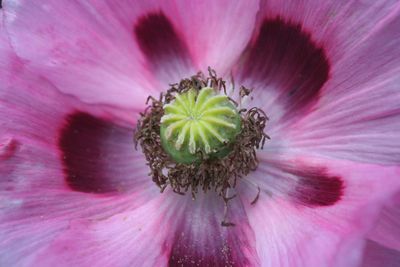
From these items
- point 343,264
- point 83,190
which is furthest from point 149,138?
point 343,264

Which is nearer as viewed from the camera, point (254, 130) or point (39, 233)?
point (39, 233)

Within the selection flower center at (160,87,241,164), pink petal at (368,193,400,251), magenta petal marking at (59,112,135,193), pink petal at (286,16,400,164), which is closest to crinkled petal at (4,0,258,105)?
magenta petal marking at (59,112,135,193)

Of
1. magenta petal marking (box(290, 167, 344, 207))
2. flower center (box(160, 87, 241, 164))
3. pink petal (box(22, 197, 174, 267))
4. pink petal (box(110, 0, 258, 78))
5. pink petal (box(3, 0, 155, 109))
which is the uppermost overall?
pink petal (box(110, 0, 258, 78))

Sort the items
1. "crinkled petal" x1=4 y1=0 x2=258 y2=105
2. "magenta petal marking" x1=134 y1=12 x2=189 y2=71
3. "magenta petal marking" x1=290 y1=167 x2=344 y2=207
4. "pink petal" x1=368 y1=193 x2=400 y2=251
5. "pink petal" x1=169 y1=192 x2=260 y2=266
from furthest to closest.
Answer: "magenta petal marking" x1=134 y1=12 x2=189 y2=71 → "crinkled petal" x1=4 y1=0 x2=258 y2=105 → "pink petal" x1=169 y1=192 x2=260 y2=266 → "magenta petal marking" x1=290 y1=167 x2=344 y2=207 → "pink petal" x1=368 y1=193 x2=400 y2=251

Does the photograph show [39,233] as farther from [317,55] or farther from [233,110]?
[317,55]

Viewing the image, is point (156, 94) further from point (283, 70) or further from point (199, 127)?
point (283, 70)

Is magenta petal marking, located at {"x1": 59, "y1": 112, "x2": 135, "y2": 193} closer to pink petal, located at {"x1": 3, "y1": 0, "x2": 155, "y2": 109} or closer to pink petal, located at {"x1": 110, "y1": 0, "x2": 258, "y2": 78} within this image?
pink petal, located at {"x1": 3, "y1": 0, "x2": 155, "y2": 109}

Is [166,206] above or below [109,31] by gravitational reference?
below

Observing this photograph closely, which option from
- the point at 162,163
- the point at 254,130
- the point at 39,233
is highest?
the point at 254,130
